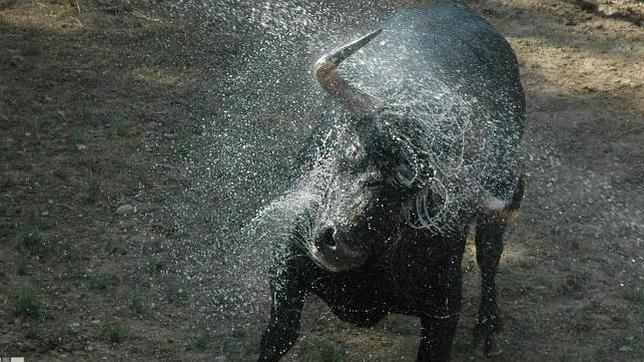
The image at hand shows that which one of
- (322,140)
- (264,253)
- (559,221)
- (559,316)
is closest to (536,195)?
(559,221)

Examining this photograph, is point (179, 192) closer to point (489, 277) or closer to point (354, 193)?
point (489, 277)

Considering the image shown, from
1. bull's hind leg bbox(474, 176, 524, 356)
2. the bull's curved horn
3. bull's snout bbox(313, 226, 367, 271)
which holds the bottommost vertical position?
bull's hind leg bbox(474, 176, 524, 356)

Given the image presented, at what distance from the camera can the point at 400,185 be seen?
4660 millimetres

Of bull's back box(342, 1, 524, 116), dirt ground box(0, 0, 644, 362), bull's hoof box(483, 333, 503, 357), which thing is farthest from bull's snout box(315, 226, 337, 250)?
bull's hoof box(483, 333, 503, 357)

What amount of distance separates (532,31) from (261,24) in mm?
2841

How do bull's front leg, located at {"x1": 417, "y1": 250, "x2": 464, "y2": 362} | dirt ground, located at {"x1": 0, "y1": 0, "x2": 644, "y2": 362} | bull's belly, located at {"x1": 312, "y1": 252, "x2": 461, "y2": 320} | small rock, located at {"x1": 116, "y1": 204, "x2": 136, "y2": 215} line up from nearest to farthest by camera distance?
1. bull's belly, located at {"x1": 312, "y1": 252, "x2": 461, "y2": 320}
2. bull's front leg, located at {"x1": 417, "y1": 250, "x2": 464, "y2": 362}
3. dirt ground, located at {"x1": 0, "y1": 0, "x2": 644, "y2": 362}
4. small rock, located at {"x1": 116, "y1": 204, "x2": 136, "y2": 215}

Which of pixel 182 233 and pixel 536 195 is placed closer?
pixel 182 233

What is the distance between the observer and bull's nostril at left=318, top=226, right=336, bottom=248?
454 cm

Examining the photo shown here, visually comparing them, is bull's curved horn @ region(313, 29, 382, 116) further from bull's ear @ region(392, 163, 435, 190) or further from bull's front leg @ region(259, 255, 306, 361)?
bull's front leg @ region(259, 255, 306, 361)

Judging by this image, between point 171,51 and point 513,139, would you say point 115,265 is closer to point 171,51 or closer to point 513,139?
point 513,139

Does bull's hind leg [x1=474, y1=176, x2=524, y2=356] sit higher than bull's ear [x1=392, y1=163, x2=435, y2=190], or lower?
lower

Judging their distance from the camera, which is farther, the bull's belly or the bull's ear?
the bull's belly

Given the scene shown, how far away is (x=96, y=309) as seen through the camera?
6.11 metres

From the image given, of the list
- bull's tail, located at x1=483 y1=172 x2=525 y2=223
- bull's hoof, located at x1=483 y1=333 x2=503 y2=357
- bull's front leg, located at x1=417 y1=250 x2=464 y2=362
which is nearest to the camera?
bull's front leg, located at x1=417 y1=250 x2=464 y2=362
